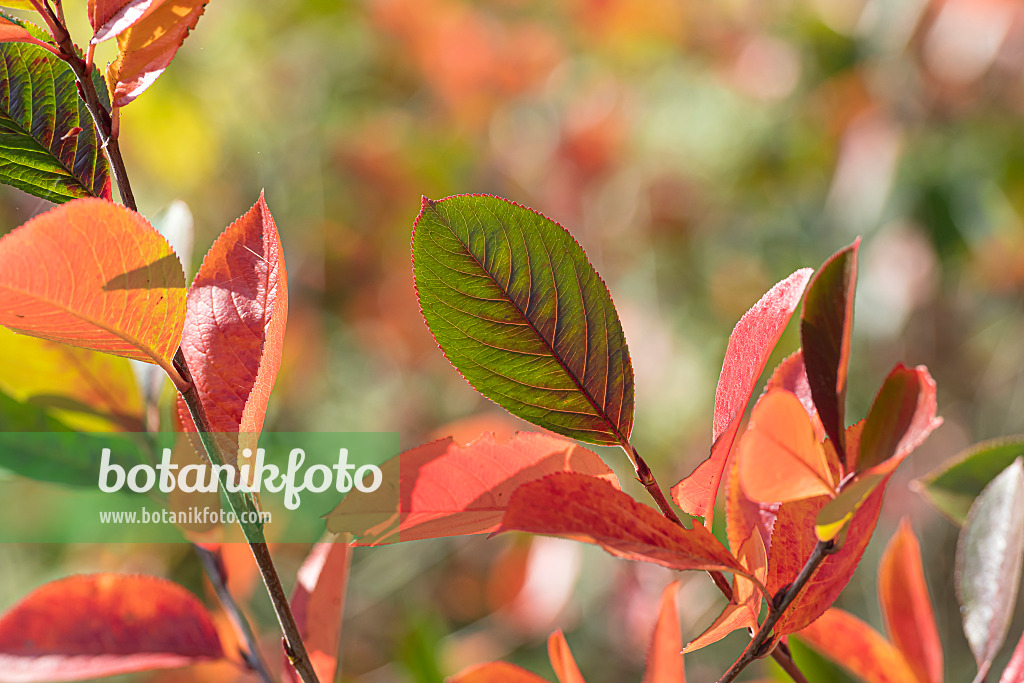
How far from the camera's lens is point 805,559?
28 cm

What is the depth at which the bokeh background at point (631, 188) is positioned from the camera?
1.43m

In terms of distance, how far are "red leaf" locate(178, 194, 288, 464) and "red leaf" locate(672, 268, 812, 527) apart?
0.55ft

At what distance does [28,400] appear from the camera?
1.34 ft

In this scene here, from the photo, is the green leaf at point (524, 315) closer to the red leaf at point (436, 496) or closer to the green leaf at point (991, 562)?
the red leaf at point (436, 496)

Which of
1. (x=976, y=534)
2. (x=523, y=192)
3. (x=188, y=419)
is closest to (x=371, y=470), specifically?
(x=188, y=419)

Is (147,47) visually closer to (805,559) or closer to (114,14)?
(114,14)

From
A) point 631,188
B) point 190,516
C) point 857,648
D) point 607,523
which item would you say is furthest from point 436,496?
point 631,188

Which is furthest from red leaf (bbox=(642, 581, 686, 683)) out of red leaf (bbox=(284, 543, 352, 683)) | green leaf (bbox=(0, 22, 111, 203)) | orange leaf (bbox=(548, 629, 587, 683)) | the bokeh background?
the bokeh background

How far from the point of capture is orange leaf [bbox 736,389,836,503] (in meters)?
0.23

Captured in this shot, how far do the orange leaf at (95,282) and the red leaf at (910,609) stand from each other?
0.41m

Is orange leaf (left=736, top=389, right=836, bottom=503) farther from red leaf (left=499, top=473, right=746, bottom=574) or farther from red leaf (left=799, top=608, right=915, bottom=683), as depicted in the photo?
red leaf (left=799, top=608, right=915, bottom=683)

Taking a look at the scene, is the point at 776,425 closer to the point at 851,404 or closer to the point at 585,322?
the point at 585,322

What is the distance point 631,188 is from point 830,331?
1.51 metres

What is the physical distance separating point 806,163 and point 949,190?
0.27 meters
